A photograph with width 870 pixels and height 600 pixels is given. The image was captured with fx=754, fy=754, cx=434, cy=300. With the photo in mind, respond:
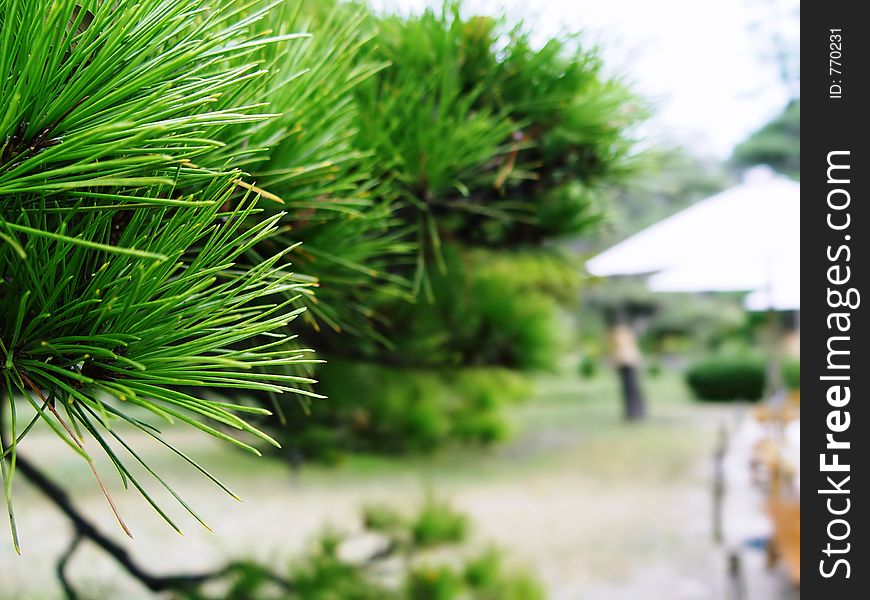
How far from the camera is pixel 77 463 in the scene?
14.5ft

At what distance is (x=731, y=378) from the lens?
291 inches

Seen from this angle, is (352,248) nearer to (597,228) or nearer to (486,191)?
(486,191)

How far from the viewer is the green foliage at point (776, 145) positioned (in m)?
8.05

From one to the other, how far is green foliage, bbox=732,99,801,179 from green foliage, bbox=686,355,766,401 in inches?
83.1

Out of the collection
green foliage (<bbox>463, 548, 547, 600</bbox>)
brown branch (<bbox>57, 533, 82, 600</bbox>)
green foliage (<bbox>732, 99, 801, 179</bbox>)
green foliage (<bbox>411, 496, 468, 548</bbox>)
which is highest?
green foliage (<bbox>732, 99, 801, 179</bbox>)

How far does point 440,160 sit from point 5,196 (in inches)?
16.1

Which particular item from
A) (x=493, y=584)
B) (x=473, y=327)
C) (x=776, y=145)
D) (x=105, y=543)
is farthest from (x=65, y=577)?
(x=776, y=145)

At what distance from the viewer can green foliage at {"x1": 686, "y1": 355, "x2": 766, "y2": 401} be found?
736 centimetres

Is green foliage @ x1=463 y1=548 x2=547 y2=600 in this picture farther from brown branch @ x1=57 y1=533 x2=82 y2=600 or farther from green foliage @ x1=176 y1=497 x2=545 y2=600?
brown branch @ x1=57 y1=533 x2=82 y2=600

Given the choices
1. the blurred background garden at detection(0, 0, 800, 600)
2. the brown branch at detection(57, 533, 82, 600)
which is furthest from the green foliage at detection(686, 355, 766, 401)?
the brown branch at detection(57, 533, 82, 600)

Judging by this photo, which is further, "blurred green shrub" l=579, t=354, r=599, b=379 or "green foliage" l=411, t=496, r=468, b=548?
"blurred green shrub" l=579, t=354, r=599, b=379

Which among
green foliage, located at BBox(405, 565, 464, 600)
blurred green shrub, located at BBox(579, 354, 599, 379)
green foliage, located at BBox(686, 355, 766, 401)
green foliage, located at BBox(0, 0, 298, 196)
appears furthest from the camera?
blurred green shrub, located at BBox(579, 354, 599, 379)

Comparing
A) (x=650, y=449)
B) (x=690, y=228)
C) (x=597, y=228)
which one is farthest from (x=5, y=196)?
(x=650, y=449)
